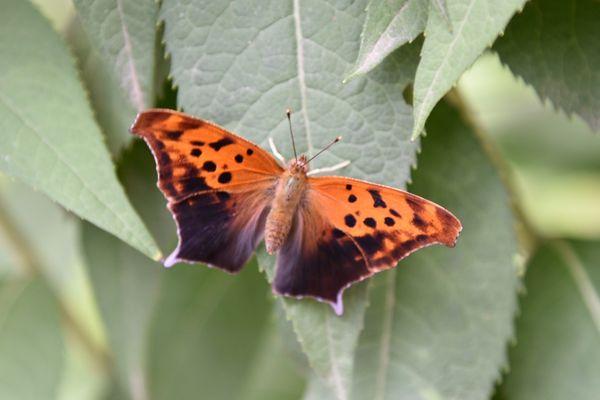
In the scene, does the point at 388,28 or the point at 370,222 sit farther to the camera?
the point at 370,222

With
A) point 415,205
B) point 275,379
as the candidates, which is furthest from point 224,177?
point 275,379

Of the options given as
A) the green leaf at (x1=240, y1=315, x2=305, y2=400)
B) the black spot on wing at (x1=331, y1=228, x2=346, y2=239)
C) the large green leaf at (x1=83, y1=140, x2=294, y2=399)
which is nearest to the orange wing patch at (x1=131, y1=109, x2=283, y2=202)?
the black spot on wing at (x1=331, y1=228, x2=346, y2=239)

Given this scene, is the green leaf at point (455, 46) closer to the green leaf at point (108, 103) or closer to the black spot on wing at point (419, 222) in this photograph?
the black spot on wing at point (419, 222)

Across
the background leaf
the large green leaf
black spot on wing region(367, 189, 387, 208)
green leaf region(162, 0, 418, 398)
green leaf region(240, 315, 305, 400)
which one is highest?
the background leaf

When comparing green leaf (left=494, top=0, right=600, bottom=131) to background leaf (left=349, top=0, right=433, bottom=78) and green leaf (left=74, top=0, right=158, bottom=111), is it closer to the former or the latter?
background leaf (left=349, top=0, right=433, bottom=78)

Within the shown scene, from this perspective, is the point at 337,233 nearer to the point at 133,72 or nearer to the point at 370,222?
the point at 370,222

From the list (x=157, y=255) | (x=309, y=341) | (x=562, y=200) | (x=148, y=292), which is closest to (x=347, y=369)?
(x=309, y=341)
